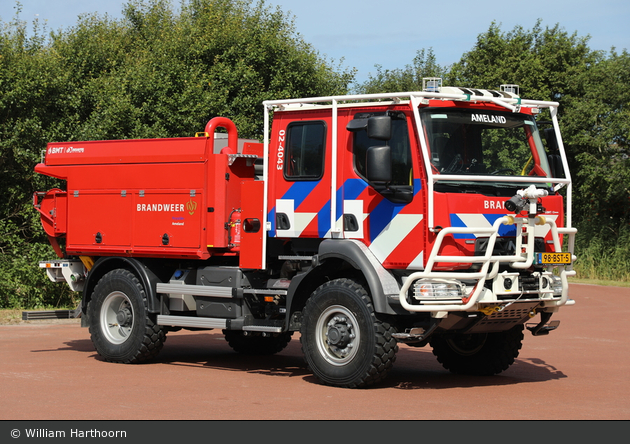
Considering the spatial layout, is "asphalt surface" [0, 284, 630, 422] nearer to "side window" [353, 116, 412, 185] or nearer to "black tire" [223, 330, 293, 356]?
"black tire" [223, 330, 293, 356]

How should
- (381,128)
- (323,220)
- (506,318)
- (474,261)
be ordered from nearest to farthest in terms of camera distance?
(474,261)
(381,128)
(506,318)
(323,220)

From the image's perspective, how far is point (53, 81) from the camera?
20.1m

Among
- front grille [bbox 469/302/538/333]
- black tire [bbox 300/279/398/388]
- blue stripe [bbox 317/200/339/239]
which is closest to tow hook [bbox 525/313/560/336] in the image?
front grille [bbox 469/302/538/333]

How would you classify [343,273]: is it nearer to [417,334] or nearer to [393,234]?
[393,234]

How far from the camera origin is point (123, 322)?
460 inches

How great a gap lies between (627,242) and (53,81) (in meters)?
21.0

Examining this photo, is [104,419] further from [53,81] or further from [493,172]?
[53,81]

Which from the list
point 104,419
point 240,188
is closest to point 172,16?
point 240,188

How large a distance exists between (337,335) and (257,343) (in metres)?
3.67

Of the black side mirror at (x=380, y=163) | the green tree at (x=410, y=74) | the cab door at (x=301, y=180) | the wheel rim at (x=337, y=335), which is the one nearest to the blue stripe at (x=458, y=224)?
the black side mirror at (x=380, y=163)

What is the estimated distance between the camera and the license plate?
29.8 ft

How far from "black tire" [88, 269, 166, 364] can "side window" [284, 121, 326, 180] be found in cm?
289

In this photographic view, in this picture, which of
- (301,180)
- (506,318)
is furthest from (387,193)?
(506,318)

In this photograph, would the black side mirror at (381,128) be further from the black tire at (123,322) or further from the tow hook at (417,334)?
the black tire at (123,322)
